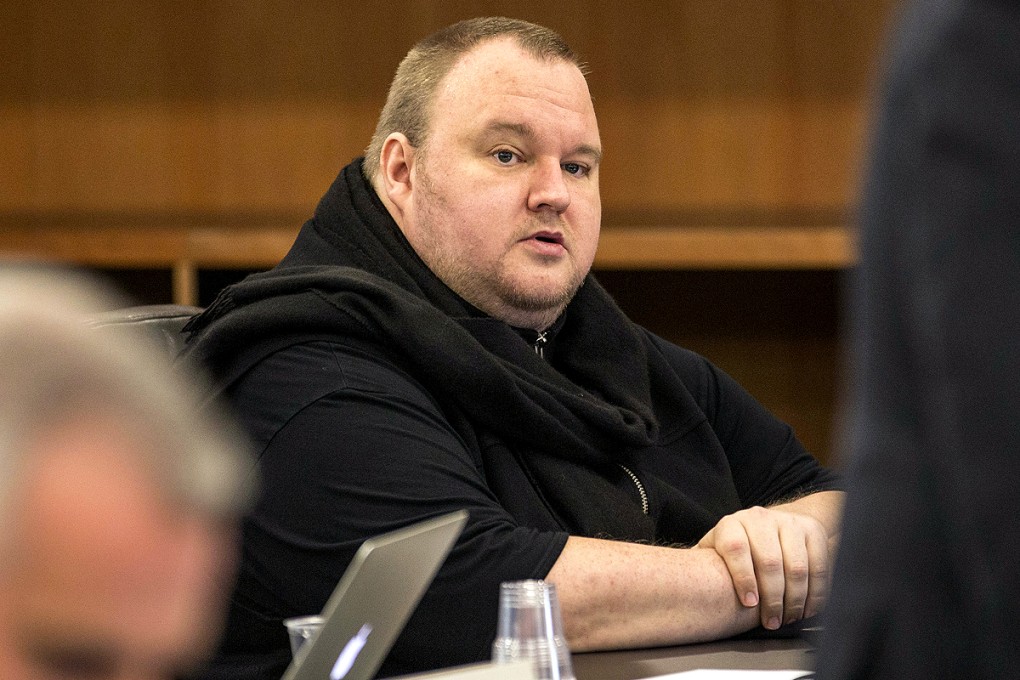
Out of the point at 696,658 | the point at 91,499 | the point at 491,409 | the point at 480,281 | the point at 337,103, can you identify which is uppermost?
the point at 337,103

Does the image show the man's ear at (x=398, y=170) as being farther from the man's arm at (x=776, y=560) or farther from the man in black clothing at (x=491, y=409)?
the man's arm at (x=776, y=560)

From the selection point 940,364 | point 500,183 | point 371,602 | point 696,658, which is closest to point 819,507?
point 696,658

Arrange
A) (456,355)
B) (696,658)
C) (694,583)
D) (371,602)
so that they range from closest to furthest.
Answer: (371,602) → (696,658) → (694,583) → (456,355)

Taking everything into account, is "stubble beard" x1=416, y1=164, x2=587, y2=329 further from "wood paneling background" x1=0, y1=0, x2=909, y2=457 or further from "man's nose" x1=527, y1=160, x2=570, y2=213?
"wood paneling background" x1=0, y1=0, x2=909, y2=457

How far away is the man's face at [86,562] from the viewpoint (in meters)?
0.31

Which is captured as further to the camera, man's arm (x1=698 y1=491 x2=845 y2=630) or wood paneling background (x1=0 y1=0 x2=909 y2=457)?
wood paneling background (x1=0 y1=0 x2=909 y2=457)

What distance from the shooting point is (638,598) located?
4.78 feet

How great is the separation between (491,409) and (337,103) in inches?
71.2

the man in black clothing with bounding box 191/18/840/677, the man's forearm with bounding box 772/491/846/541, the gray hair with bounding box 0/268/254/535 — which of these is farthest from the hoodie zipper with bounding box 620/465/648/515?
the gray hair with bounding box 0/268/254/535

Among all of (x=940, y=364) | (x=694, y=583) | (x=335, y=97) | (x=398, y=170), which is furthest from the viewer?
(x=335, y=97)

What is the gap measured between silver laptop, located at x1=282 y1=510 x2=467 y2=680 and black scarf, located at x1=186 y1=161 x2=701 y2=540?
84 cm

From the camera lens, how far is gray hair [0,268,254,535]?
0.31 meters

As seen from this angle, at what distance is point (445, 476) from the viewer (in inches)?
58.4

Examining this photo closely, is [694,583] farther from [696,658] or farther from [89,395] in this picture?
[89,395]
